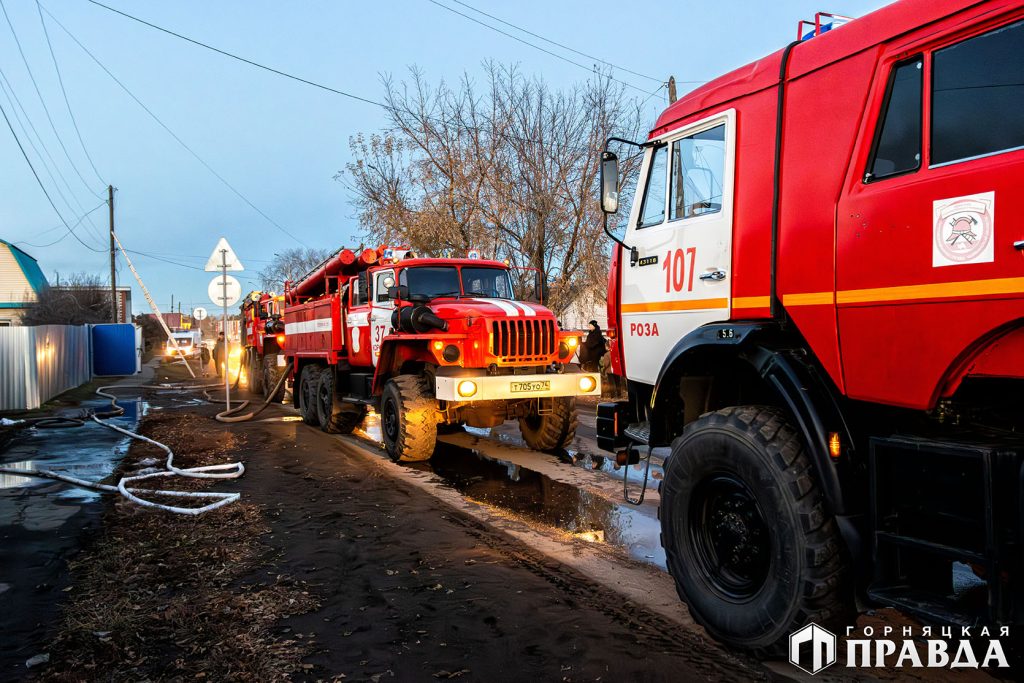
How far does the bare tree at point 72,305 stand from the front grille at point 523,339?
3371cm

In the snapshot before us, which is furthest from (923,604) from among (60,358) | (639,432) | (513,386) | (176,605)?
(60,358)

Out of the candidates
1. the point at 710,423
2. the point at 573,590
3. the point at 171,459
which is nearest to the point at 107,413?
the point at 171,459

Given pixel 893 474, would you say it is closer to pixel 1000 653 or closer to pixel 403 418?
pixel 1000 653

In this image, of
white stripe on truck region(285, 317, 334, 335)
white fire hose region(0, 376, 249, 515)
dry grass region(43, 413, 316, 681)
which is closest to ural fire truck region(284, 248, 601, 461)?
white stripe on truck region(285, 317, 334, 335)

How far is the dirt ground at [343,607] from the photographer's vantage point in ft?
10.9

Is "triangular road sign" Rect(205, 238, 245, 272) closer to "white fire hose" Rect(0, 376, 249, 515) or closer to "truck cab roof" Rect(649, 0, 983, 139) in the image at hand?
"white fire hose" Rect(0, 376, 249, 515)

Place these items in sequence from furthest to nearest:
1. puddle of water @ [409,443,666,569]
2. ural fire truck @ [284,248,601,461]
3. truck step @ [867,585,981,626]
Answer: ural fire truck @ [284,248,601,461] → puddle of water @ [409,443,666,569] → truck step @ [867,585,981,626]

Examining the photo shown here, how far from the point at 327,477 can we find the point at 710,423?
5331 mm

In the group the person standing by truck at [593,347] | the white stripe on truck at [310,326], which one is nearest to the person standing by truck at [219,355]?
the white stripe on truck at [310,326]

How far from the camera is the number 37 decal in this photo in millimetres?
4047

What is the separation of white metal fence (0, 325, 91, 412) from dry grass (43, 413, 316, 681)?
33.7 ft

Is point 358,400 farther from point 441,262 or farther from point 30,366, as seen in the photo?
point 30,366

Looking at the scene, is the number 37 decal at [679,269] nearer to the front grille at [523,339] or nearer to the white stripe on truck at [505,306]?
the front grille at [523,339]

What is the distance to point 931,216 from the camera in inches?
107
